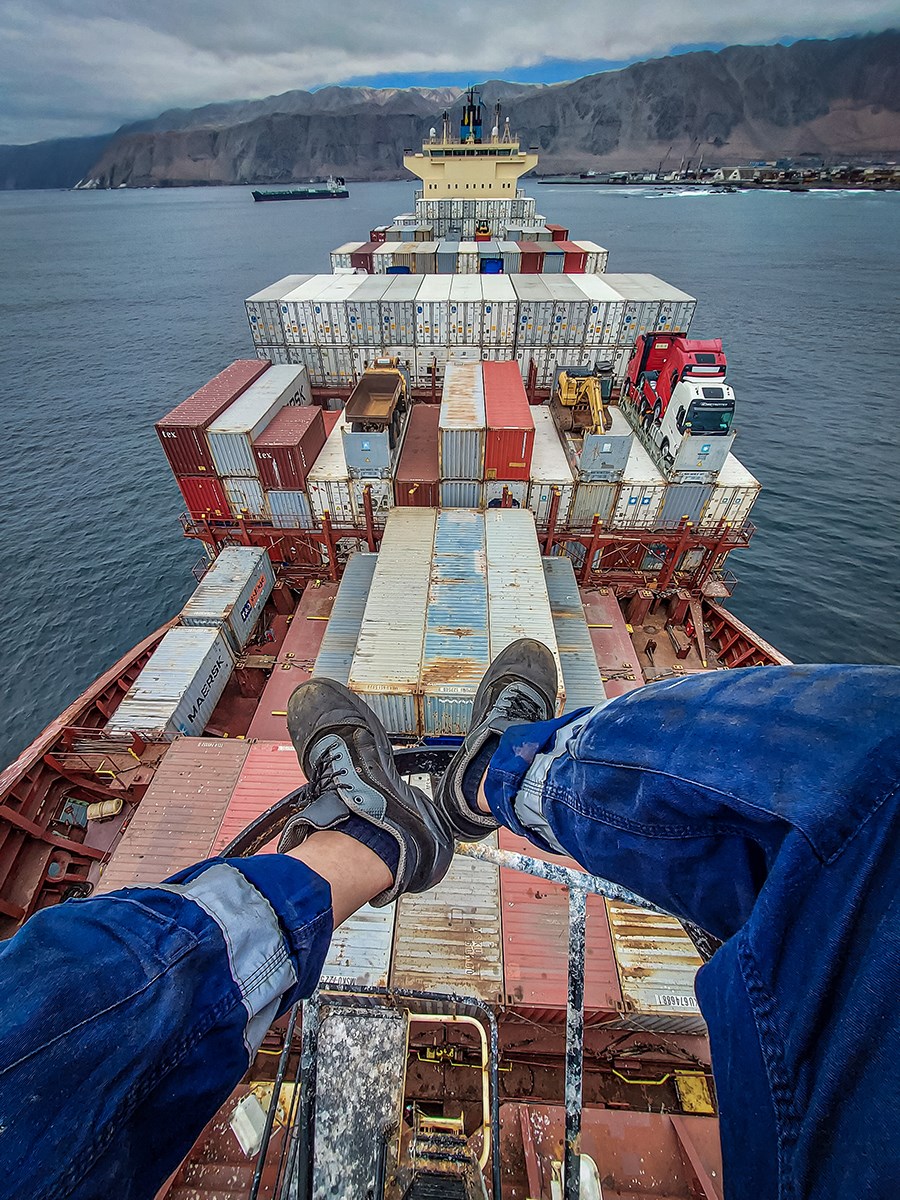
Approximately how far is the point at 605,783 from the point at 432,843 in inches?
112

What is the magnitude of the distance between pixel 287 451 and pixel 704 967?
2345cm

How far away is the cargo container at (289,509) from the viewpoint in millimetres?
23938

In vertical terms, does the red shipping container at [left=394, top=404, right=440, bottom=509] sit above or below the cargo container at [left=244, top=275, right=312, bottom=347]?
below

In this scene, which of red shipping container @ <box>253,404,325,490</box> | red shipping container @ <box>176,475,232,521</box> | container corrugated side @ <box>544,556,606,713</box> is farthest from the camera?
red shipping container @ <box>176,475,232,521</box>

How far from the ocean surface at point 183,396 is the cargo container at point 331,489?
1208 centimetres

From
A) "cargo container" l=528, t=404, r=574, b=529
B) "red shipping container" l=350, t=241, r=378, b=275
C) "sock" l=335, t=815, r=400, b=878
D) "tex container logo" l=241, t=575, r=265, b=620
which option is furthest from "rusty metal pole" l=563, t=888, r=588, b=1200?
"red shipping container" l=350, t=241, r=378, b=275

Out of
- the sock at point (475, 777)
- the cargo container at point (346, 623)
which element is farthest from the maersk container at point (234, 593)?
the sock at point (475, 777)

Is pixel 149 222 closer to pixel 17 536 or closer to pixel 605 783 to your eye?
pixel 17 536

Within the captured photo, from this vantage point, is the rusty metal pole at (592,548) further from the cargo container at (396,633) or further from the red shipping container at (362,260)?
the red shipping container at (362,260)

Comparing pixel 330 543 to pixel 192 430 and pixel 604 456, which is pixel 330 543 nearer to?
pixel 192 430

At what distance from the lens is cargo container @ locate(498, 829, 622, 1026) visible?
10555 millimetres

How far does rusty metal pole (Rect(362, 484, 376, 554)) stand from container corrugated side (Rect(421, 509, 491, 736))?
4.54 meters

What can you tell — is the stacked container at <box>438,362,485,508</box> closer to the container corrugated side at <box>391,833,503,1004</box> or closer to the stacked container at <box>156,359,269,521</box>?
the stacked container at <box>156,359,269,521</box>

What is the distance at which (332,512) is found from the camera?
24.7 metres
